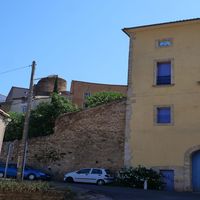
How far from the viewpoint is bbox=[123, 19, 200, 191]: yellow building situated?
84.9 feet

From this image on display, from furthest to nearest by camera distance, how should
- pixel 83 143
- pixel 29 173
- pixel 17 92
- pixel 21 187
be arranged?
1. pixel 17 92
2. pixel 83 143
3. pixel 29 173
4. pixel 21 187

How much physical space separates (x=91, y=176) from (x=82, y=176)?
2.45 ft

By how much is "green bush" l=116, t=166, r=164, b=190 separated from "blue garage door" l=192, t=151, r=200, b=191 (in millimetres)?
1963

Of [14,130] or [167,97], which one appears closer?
[167,97]

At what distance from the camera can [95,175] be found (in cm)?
2711

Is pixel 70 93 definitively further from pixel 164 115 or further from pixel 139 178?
pixel 139 178

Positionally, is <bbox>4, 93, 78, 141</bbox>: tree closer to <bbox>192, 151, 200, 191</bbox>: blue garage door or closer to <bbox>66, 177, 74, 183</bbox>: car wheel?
<bbox>66, 177, 74, 183</bbox>: car wheel

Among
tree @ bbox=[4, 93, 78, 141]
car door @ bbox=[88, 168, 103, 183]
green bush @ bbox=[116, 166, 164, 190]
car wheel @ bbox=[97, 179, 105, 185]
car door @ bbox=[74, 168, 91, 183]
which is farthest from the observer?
tree @ bbox=[4, 93, 78, 141]

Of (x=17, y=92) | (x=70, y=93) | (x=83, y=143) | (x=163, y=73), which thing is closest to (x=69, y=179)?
(x=83, y=143)

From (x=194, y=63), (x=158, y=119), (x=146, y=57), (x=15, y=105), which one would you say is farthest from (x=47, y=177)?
(x=15, y=105)

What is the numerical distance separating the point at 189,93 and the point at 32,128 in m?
16.5

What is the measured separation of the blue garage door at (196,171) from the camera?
25.5m

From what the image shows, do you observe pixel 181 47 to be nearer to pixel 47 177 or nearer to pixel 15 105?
pixel 47 177

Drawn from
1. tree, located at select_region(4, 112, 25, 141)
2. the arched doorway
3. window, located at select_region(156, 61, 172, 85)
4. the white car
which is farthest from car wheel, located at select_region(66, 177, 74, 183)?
tree, located at select_region(4, 112, 25, 141)
